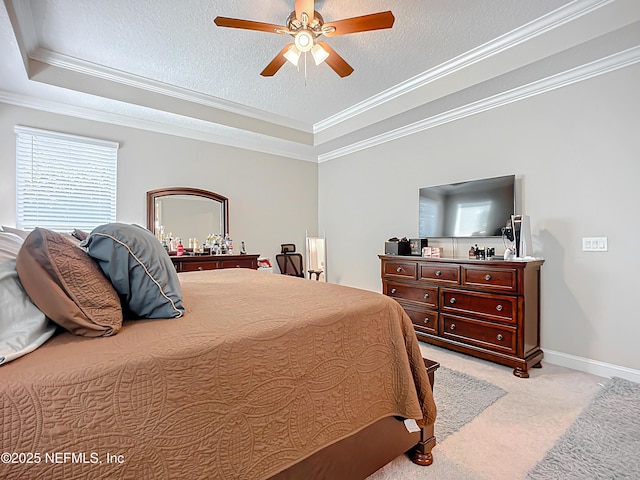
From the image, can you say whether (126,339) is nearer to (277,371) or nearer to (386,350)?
(277,371)

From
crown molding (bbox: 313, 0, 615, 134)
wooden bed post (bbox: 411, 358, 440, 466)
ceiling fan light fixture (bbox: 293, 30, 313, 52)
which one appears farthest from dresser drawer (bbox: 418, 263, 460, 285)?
ceiling fan light fixture (bbox: 293, 30, 313, 52)

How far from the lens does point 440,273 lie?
320 centimetres

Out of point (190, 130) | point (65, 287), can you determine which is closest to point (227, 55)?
point (190, 130)

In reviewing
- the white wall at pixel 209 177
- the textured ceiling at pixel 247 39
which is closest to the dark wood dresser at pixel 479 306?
the textured ceiling at pixel 247 39

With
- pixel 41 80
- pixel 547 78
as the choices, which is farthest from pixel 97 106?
pixel 547 78

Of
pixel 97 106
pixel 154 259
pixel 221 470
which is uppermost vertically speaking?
pixel 97 106

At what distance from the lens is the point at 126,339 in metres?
0.95

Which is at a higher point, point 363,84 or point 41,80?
point 363,84

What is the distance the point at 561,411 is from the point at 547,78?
2.79m

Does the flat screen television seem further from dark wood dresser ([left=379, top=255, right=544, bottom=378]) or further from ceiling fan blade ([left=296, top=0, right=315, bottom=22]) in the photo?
ceiling fan blade ([left=296, top=0, right=315, bottom=22])

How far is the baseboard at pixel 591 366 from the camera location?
8.18ft

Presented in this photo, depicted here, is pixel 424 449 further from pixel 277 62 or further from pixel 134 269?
pixel 277 62

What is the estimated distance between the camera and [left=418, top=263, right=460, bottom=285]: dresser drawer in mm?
3070

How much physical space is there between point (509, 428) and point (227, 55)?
363cm
